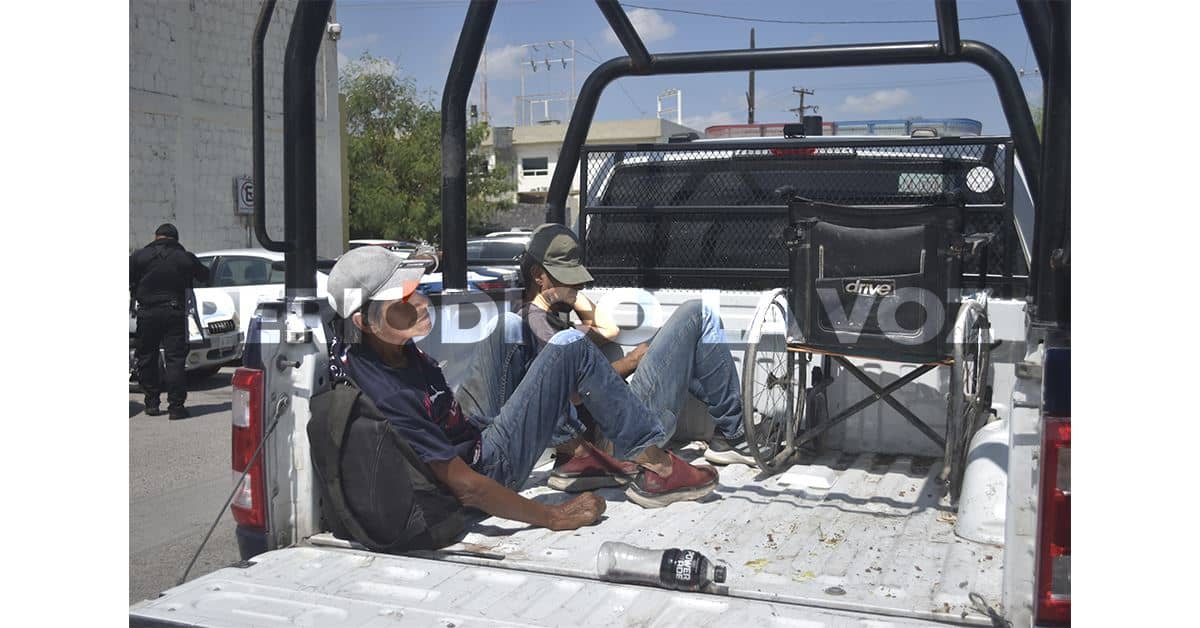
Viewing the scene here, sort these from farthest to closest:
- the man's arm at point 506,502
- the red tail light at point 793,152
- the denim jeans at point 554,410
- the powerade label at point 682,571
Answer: the red tail light at point 793,152 → the denim jeans at point 554,410 → the man's arm at point 506,502 → the powerade label at point 682,571

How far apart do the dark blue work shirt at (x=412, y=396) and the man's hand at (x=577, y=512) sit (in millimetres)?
362

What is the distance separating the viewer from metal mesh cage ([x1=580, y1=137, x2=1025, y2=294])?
4609mm

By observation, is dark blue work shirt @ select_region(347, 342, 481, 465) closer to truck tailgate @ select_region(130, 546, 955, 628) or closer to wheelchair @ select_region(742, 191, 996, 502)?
truck tailgate @ select_region(130, 546, 955, 628)

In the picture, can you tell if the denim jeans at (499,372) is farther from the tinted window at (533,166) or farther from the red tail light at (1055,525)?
the tinted window at (533,166)

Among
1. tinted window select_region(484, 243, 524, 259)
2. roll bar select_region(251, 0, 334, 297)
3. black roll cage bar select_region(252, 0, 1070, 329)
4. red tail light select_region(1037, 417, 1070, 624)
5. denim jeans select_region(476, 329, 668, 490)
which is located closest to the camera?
red tail light select_region(1037, 417, 1070, 624)

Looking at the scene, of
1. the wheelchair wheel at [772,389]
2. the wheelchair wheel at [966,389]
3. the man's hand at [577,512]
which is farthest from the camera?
the wheelchair wheel at [772,389]

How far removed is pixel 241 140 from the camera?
21.4 m

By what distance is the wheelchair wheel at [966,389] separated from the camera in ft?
12.3

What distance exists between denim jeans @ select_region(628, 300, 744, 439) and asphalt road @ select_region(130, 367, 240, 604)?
6.89 ft

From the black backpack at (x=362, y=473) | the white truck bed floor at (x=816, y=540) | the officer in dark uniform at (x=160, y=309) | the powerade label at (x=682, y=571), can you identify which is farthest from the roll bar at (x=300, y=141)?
the officer in dark uniform at (x=160, y=309)

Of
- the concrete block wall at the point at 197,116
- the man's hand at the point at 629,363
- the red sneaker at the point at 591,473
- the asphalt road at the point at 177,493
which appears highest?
the concrete block wall at the point at 197,116

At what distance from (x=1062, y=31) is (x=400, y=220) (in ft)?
87.3

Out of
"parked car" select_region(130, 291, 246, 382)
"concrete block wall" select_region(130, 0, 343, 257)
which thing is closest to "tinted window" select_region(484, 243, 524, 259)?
"concrete block wall" select_region(130, 0, 343, 257)

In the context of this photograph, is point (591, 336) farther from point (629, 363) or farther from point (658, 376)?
point (658, 376)
